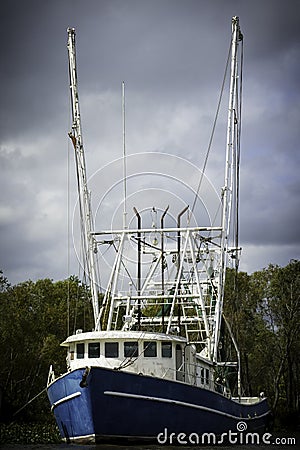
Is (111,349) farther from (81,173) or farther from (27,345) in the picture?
(27,345)

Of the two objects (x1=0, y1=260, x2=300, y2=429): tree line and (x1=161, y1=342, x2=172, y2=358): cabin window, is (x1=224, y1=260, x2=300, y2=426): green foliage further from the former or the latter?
(x1=161, y1=342, x2=172, y2=358): cabin window

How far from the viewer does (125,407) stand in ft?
94.8

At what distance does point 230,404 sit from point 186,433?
546 centimetres

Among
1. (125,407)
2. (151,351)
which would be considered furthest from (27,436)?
(125,407)

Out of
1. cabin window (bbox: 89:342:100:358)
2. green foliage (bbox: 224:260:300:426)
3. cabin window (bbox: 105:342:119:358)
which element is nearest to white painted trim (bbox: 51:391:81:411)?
cabin window (bbox: 89:342:100:358)

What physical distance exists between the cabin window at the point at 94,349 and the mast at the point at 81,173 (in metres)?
7.04

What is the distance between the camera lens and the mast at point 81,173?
39.8 m

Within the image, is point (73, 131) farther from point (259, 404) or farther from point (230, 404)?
point (259, 404)

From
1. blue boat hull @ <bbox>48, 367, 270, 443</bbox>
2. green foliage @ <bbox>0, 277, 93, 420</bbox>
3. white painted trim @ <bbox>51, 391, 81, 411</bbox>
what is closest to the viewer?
blue boat hull @ <bbox>48, 367, 270, 443</bbox>

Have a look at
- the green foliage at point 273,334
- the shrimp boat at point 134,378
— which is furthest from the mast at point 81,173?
the green foliage at point 273,334

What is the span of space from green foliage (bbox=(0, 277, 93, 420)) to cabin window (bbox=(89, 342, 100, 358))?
1719 cm

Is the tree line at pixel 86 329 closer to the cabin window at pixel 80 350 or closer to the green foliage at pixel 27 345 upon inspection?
the green foliage at pixel 27 345

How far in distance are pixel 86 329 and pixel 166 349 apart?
3110cm

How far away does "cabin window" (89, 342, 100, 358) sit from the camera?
32.0 meters
